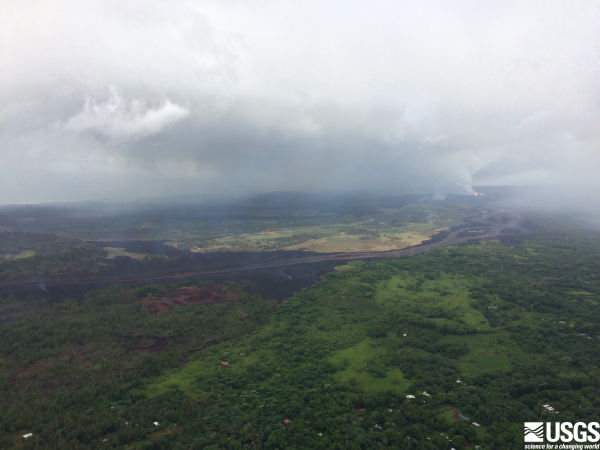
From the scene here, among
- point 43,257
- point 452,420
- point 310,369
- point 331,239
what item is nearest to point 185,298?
point 310,369

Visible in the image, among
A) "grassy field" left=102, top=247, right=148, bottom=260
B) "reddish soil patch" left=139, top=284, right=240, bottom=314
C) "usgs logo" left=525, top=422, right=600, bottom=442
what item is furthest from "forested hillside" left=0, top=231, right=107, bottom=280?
"usgs logo" left=525, top=422, right=600, bottom=442

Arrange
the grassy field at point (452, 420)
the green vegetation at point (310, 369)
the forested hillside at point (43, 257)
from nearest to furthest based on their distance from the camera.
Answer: the grassy field at point (452, 420), the green vegetation at point (310, 369), the forested hillside at point (43, 257)

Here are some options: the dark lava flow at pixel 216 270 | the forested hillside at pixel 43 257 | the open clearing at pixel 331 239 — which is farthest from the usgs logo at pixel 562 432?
the forested hillside at pixel 43 257

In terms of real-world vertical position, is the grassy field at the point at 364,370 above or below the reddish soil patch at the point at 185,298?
below

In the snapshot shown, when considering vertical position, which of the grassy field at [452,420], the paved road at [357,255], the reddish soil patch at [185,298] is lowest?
the grassy field at [452,420]

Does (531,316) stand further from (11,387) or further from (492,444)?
(11,387)

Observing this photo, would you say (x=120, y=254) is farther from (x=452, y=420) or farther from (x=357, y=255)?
(x=452, y=420)

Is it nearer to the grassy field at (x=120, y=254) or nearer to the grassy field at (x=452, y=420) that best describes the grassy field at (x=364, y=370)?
the grassy field at (x=452, y=420)
